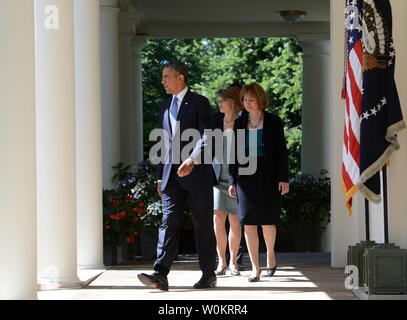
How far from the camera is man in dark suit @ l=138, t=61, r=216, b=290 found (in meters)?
8.66

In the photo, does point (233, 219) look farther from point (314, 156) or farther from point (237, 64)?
point (237, 64)

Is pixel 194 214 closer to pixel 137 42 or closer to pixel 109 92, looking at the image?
pixel 109 92

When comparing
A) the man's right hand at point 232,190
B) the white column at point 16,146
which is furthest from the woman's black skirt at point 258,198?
the white column at point 16,146

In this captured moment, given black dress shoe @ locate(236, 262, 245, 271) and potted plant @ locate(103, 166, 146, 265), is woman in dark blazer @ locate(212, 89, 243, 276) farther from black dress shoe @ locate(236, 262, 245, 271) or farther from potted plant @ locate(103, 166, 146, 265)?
potted plant @ locate(103, 166, 146, 265)

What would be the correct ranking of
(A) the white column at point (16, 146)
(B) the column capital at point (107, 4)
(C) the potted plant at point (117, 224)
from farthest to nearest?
(B) the column capital at point (107, 4) < (C) the potted plant at point (117, 224) < (A) the white column at point (16, 146)

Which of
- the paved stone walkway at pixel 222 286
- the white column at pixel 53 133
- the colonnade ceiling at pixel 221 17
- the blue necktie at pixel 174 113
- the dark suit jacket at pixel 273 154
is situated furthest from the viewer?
the colonnade ceiling at pixel 221 17

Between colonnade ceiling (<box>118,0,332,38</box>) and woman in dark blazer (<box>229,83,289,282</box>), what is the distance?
7.81 meters

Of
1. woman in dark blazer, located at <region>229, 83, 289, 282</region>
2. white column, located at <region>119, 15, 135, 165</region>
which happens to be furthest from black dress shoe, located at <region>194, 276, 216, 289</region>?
white column, located at <region>119, 15, 135, 165</region>

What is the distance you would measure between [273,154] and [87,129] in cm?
269

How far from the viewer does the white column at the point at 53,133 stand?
359 inches

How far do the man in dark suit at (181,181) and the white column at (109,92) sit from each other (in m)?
6.15

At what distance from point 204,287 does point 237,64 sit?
2851cm

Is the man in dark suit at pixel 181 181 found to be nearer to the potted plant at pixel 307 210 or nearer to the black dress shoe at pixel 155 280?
the black dress shoe at pixel 155 280

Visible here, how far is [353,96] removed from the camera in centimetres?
845
